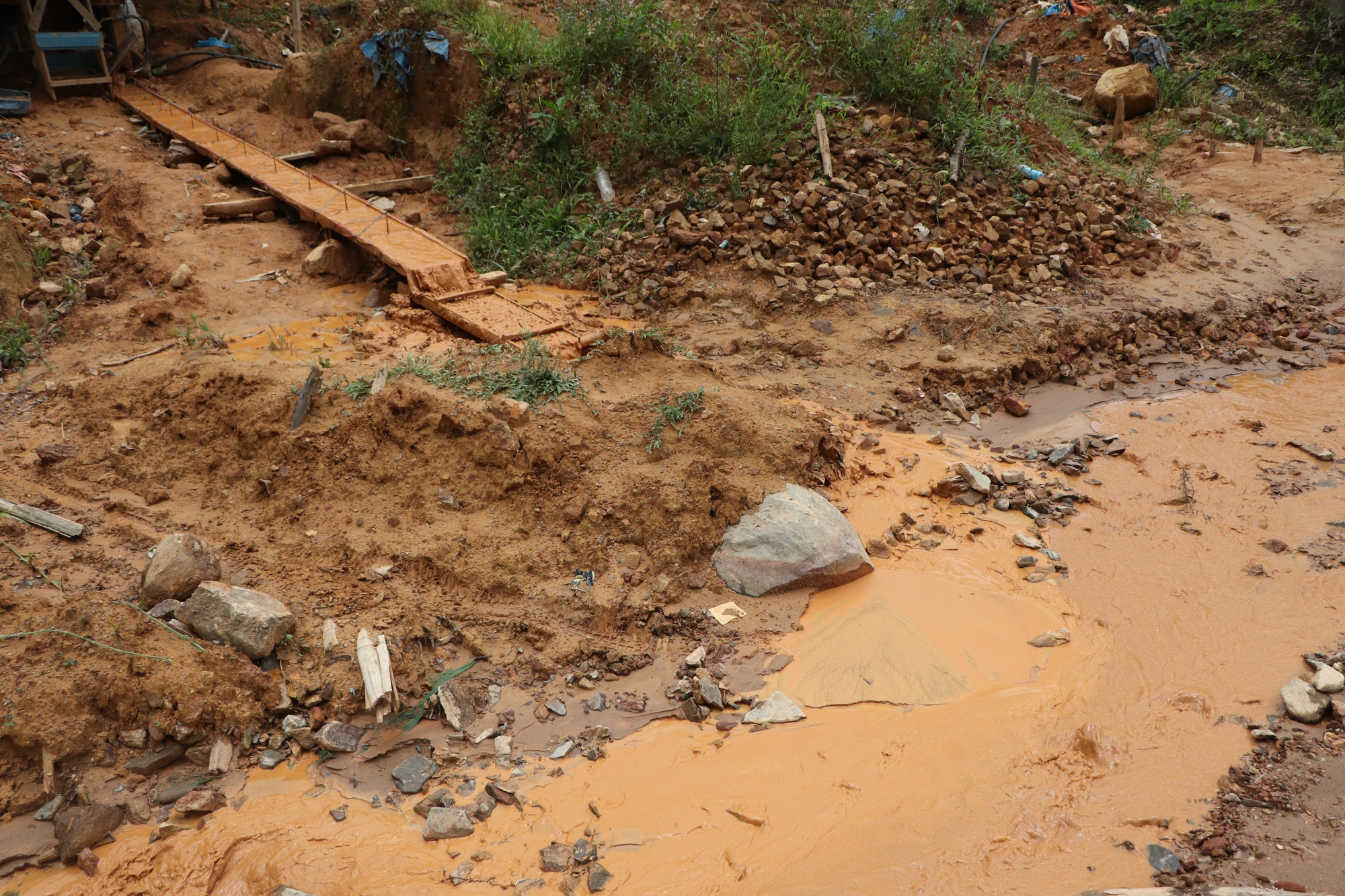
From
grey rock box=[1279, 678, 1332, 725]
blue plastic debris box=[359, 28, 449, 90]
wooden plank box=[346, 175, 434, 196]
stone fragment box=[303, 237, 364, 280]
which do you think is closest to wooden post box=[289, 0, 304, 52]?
blue plastic debris box=[359, 28, 449, 90]

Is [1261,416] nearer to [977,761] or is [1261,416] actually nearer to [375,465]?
[977,761]

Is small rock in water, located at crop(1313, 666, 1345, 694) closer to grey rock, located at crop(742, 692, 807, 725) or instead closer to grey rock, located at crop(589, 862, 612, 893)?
grey rock, located at crop(742, 692, 807, 725)

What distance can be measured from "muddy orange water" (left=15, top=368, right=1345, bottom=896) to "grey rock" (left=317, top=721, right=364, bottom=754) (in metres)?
0.13

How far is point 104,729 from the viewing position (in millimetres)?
3066

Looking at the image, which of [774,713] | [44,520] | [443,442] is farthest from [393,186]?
[774,713]

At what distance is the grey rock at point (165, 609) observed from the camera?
3.36 m

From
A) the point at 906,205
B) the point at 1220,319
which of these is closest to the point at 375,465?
the point at 906,205

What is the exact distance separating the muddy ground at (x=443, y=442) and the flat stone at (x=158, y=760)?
0.03 metres

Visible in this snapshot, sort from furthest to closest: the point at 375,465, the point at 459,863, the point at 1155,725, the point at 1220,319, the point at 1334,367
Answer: the point at 1220,319, the point at 1334,367, the point at 375,465, the point at 1155,725, the point at 459,863

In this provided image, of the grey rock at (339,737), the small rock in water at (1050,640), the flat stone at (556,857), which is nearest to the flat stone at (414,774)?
the grey rock at (339,737)

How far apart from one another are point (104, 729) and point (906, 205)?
6296 millimetres

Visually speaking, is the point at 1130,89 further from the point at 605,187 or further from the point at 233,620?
the point at 233,620

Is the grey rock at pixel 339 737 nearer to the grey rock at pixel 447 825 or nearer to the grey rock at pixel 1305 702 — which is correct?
the grey rock at pixel 447 825

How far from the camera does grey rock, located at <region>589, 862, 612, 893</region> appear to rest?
271 centimetres
